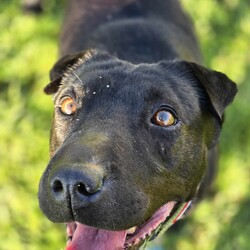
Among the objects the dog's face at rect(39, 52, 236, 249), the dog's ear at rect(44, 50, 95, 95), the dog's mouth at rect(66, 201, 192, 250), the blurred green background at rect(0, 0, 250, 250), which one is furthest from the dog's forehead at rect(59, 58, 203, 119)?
the blurred green background at rect(0, 0, 250, 250)

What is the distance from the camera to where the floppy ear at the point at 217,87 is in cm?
379

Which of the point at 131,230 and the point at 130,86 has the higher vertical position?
the point at 130,86

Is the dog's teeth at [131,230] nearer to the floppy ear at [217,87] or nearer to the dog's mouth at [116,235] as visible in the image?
the dog's mouth at [116,235]

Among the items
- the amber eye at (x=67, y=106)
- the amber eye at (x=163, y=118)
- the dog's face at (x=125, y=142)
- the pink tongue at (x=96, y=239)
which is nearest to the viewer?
the dog's face at (x=125, y=142)

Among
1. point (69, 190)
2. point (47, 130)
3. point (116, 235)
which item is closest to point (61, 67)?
point (116, 235)

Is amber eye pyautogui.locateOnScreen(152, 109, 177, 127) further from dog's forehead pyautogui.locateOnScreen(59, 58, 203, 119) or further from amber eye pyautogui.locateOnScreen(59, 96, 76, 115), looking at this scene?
amber eye pyautogui.locateOnScreen(59, 96, 76, 115)

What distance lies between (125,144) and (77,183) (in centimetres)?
40

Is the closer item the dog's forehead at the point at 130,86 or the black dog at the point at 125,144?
the black dog at the point at 125,144

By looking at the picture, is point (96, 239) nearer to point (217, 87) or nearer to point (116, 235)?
point (116, 235)

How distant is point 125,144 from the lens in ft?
10.4

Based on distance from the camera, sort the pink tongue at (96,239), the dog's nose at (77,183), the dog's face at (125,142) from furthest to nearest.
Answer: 1. the pink tongue at (96,239)
2. the dog's face at (125,142)
3. the dog's nose at (77,183)

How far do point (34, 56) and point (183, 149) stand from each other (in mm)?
3519

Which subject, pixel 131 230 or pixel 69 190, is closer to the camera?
pixel 69 190

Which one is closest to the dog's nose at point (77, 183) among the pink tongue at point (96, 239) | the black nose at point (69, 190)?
the black nose at point (69, 190)
